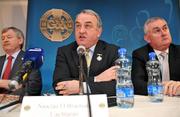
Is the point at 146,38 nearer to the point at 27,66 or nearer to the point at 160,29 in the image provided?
the point at 160,29

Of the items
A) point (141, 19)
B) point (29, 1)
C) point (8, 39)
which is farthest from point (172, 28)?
point (8, 39)

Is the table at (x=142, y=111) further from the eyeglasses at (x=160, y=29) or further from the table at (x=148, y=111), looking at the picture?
the eyeglasses at (x=160, y=29)

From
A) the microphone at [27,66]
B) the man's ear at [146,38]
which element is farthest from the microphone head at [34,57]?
the man's ear at [146,38]

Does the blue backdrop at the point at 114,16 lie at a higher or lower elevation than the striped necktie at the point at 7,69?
higher

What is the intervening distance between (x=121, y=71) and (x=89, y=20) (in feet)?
2.87

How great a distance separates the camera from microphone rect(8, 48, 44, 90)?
44.4 inches

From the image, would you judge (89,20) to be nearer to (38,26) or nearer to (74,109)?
(38,26)

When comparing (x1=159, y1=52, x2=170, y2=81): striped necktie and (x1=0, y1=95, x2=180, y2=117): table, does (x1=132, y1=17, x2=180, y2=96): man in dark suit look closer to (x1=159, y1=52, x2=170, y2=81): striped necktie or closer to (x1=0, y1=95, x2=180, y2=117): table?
(x1=159, y1=52, x2=170, y2=81): striped necktie

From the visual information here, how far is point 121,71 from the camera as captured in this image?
152 cm

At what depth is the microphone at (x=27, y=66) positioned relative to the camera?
113 centimetres

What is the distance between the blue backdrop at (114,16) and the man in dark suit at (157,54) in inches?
7.7

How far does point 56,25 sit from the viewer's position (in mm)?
3135

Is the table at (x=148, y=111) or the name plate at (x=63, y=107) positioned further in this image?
the table at (x=148, y=111)

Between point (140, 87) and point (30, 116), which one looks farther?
point (140, 87)
